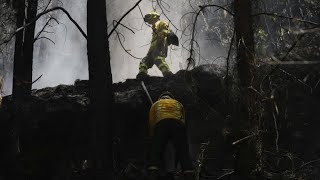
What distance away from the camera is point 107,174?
22.8ft

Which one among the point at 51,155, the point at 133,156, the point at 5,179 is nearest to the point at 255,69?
the point at 133,156

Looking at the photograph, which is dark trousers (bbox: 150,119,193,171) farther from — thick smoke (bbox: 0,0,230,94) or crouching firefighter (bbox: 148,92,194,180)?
thick smoke (bbox: 0,0,230,94)

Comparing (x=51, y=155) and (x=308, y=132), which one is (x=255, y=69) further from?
(x=51, y=155)

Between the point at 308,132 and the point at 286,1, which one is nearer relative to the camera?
the point at 308,132

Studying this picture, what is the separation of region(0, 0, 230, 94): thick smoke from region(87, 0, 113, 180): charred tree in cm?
1100

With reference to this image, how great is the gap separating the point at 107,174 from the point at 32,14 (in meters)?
3.99

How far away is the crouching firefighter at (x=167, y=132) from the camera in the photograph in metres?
7.14

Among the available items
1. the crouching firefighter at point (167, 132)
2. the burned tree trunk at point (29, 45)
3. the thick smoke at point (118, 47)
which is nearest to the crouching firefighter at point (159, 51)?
the burned tree trunk at point (29, 45)

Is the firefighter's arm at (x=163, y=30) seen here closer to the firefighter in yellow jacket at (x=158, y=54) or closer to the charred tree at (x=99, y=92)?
the firefighter in yellow jacket at (x=158, y=54)

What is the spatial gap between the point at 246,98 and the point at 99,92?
2.43m

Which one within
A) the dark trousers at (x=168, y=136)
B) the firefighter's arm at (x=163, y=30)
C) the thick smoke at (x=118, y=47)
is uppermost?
the thick smoke at (x=118, y=47)

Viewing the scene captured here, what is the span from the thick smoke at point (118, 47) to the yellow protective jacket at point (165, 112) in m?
10.7

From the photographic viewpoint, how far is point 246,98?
6.00 m

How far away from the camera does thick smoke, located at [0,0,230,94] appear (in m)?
20.9
